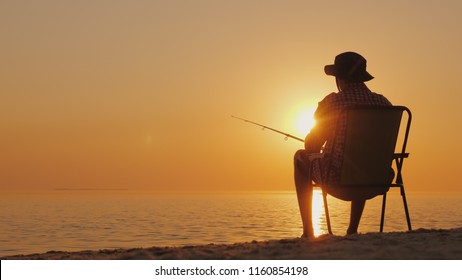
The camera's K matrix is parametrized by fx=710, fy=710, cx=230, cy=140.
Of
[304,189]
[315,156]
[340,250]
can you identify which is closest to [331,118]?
[315,156]

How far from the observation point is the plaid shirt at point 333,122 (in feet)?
21.0

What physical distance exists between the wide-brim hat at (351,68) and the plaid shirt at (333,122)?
7 centimetres

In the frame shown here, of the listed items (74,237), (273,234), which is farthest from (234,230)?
(74,237)

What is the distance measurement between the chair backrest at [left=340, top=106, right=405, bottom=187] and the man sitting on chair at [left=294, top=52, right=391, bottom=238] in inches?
3.6

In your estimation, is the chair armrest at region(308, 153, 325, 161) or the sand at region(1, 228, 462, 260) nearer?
the sand at region(1, 228, 462, 260)

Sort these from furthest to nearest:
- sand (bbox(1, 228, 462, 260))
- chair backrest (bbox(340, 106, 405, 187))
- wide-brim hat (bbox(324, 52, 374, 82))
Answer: wide-brim hat (bbox(324, 52, 374, 82)) < chair backrest (bbox(340, 106, 405, 187)) < sand (bbox(1, 228, 462, 260))

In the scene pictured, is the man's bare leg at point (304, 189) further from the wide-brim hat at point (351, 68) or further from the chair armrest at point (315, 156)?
the wide-brim hat at point (351, 68)

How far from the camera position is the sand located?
15.6 feet

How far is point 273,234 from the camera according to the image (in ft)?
64.6

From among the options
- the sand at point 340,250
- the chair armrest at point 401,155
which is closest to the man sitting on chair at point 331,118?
the chair armrest at point 401,155

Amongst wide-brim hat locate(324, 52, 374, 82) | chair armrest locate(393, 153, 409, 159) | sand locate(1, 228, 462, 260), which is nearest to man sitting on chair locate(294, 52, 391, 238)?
wide-brim hat locate(324, 52, 374, 82)

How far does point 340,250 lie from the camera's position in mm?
4941

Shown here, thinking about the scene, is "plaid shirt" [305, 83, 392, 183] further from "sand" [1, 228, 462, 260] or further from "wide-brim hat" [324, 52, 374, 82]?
"sand" [1, 228, 462, 260]

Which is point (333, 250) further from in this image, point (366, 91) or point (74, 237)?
point (74, 237)
